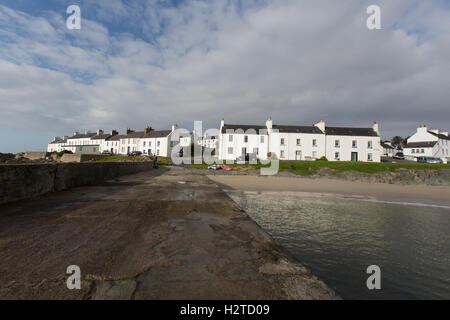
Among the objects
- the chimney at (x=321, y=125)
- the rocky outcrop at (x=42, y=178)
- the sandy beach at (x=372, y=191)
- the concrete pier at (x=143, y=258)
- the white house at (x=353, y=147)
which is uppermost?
the chimney at (x=321, y=125)

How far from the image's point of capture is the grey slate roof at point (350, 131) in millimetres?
47031

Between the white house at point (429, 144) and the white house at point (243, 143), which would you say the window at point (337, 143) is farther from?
the white house at point (429, 144)

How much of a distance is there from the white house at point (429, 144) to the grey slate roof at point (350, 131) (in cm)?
2352

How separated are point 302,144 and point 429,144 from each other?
42.8 m

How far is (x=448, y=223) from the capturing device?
8148 millimetres

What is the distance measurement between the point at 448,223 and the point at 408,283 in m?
7.20

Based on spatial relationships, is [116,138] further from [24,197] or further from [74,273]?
[74,273]

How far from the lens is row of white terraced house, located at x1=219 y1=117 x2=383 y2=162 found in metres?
45.9

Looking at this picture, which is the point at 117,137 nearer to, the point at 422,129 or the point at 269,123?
the point at 269,123

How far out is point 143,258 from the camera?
8.99 feet

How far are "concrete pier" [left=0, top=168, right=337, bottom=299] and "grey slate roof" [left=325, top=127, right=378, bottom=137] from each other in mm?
50778

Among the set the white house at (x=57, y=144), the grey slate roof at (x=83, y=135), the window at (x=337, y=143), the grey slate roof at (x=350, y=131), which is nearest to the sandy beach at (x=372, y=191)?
the window at (x=337, y=143)

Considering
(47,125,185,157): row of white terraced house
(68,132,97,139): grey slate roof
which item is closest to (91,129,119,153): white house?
(47,125,185,157): row of white terraced house

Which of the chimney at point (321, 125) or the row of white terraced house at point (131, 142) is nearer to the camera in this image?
the chimney at point (321, 125)
